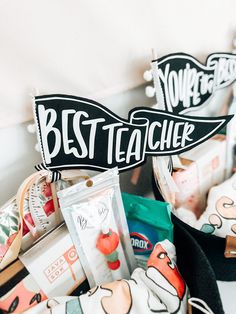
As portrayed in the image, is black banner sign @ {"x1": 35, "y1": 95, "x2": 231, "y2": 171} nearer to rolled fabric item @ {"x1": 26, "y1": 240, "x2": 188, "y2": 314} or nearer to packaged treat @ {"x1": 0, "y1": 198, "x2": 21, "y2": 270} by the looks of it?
packaged treat @ {"x1": 0, "y1": 198, "x2": 21, "y2": 270}

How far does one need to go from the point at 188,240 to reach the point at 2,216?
348 millimetres

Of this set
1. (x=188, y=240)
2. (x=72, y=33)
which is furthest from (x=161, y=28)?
(x=188, y=240)

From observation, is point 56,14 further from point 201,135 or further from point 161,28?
point 201,135

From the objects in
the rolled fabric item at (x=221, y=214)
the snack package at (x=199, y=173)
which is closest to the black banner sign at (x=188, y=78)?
the snack package at (x=199, y=173)

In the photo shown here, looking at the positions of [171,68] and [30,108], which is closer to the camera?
[30,108]

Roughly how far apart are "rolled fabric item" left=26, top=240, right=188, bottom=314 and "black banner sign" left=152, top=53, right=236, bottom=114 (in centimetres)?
36

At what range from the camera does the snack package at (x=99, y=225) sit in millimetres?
542

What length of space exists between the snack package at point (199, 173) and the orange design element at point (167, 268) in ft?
0.63

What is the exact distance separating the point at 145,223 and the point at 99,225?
112 millimetres

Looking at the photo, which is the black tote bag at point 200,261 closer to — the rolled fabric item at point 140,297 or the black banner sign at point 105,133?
the rolled fabric item at point 140,297

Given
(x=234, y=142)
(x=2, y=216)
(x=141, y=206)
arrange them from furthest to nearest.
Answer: (x=234, y=142) → (x=141, y=206) → (x=2, y=216)


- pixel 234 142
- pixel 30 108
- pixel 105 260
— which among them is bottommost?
pixel 105 260

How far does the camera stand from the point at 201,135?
669 mm

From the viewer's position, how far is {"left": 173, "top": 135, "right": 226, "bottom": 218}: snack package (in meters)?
0.72
